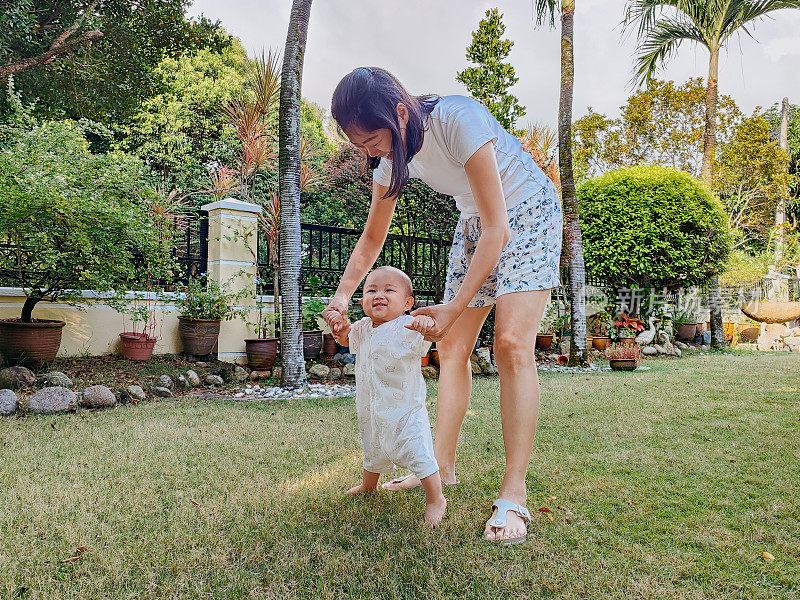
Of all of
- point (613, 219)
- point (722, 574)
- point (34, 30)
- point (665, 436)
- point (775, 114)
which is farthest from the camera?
point (775, 114)

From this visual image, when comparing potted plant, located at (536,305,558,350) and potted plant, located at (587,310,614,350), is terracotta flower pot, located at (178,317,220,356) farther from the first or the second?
potted plant, located at (587,310,614,350)

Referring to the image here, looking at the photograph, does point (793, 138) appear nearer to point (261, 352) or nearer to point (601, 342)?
point (601, 342)

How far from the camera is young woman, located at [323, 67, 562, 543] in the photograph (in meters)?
1.77

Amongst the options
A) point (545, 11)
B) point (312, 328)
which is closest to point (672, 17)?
point (545, 11)

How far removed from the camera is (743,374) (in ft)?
20.2

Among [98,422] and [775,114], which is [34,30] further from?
[775,114]

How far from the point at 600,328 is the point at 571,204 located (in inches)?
118

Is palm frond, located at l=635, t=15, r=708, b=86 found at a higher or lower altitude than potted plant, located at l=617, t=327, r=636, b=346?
higher

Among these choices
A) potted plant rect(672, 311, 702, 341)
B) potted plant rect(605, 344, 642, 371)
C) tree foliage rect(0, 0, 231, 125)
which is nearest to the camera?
potted plant rect(605, 344, 642, 371)

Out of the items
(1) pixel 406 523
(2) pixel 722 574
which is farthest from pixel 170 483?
(2) pixel 722 574

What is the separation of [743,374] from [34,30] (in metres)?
10.4

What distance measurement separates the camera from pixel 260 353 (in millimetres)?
5953

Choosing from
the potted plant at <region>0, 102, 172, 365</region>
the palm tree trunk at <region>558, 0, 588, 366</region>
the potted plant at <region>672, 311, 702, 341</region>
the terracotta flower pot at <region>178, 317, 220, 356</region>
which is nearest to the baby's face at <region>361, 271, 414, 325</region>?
the potted plant at <region>0, 102, 172, 365</region>

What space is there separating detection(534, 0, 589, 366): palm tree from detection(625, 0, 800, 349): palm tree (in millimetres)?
3849
